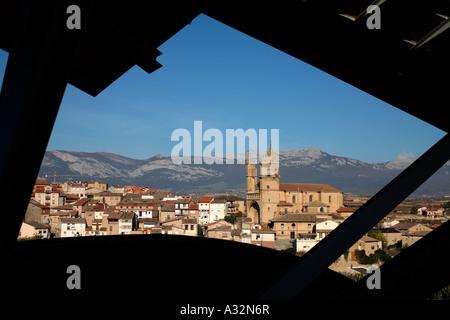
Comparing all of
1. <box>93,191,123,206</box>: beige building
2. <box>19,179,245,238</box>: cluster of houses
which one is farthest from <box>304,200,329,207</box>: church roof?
<box>93,191,123,206</box>: beige building

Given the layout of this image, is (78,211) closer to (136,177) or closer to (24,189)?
(24,189)

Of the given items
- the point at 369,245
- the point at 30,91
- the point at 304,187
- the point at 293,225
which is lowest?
the point at 369,245

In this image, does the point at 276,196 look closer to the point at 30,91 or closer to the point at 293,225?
the point at 293,225

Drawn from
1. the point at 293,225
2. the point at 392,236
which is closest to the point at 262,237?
the point at 293,225

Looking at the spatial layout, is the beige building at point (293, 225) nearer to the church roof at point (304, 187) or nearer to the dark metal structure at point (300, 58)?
the church roof at point (304, 187)

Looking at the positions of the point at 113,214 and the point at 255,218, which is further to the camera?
the point at 255,218

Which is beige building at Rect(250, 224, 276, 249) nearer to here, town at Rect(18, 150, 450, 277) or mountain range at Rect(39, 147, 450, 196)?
town at Rect(18, 150, 450, 277)
